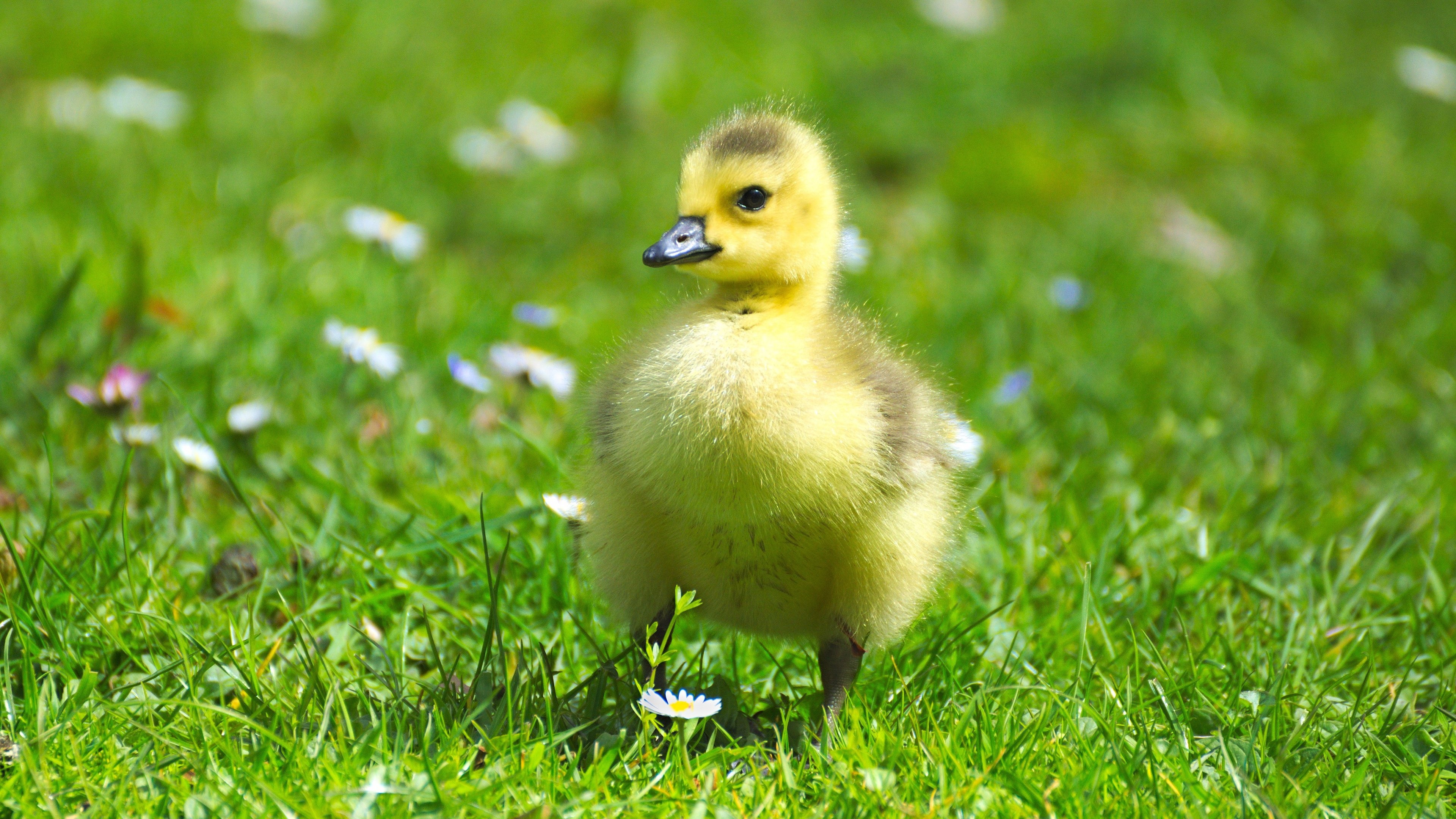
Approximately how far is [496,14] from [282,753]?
5495 mm

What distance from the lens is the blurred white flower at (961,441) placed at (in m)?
2.79

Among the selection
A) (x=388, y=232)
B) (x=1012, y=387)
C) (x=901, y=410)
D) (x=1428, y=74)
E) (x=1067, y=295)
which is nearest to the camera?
(x=901, y=410)

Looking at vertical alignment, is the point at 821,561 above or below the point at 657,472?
below

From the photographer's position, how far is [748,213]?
2609mm

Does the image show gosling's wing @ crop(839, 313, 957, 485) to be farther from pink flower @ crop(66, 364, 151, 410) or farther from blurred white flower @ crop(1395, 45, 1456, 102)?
blurred white flower @ crop(1395, 45, 1456, 102)

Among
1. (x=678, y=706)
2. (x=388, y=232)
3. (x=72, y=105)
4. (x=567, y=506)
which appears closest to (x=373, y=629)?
(x=567, y=506)

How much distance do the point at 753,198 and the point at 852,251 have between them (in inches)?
33.2

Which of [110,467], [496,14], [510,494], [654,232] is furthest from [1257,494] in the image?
[496,14]

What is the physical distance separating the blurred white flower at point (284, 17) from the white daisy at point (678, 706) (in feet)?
16.7

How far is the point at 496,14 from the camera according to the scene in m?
7.12

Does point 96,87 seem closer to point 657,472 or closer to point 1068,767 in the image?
point 657,472

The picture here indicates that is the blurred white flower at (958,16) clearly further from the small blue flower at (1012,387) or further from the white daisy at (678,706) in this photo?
the white daisy at (678,706)

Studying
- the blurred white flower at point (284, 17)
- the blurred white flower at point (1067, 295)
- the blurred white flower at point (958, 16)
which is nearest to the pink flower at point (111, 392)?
the blurred white flower at point (1067, 295)

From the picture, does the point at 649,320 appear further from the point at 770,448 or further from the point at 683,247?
the point at 770,448
